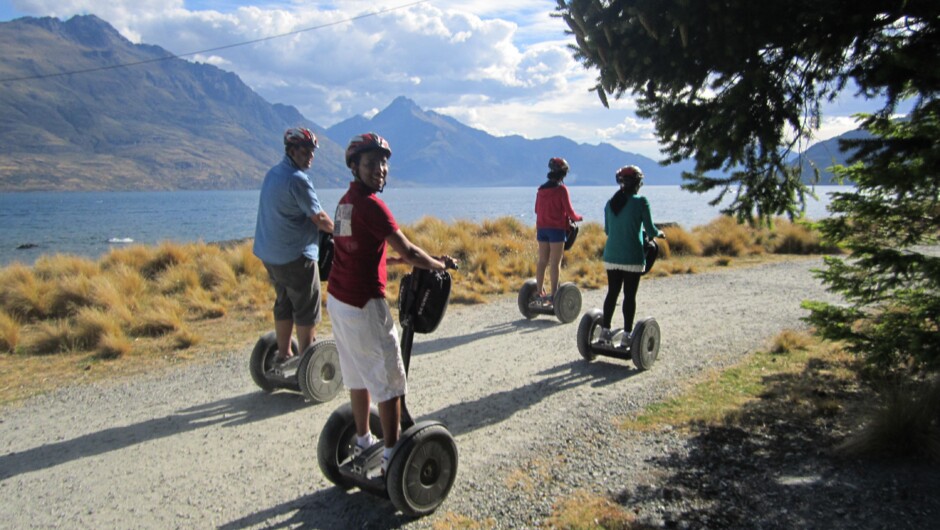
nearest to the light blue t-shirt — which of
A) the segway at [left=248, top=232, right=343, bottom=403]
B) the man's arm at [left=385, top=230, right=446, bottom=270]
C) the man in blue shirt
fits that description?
the man in blue shirt

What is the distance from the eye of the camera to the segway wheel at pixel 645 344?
689 cm

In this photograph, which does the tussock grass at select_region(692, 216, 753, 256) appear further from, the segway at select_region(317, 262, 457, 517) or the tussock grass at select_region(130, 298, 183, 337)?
the segway at select_region(317, 262, 457, 517)

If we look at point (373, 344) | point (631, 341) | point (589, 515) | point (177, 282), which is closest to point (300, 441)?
point (373, 344)

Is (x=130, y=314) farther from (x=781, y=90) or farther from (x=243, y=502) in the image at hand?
(x=781, y=90)

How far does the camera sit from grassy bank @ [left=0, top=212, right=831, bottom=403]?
7.81 m

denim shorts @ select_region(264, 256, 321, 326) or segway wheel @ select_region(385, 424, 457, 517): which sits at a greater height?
denim shorts @ select_region(264, 256, 321, 326)

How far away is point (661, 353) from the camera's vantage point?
7699 millimetres

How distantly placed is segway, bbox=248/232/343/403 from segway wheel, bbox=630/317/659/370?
3256mm

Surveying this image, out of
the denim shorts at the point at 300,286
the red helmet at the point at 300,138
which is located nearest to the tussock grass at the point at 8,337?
the denim shorts at the point at 300,286

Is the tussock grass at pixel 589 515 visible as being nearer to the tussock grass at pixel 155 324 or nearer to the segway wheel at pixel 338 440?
the segway wheel at pixel 338 440

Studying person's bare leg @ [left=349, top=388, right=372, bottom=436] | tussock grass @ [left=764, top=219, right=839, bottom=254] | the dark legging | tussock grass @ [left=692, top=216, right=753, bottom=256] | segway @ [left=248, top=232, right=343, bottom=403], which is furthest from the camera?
tussock grass @ [left=764, top=219, right=839, bottom=254]

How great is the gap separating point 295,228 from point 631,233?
3.63 meters

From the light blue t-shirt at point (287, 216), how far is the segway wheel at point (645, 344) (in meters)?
3.62

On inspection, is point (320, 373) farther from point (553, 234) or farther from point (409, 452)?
point (553, 234)
